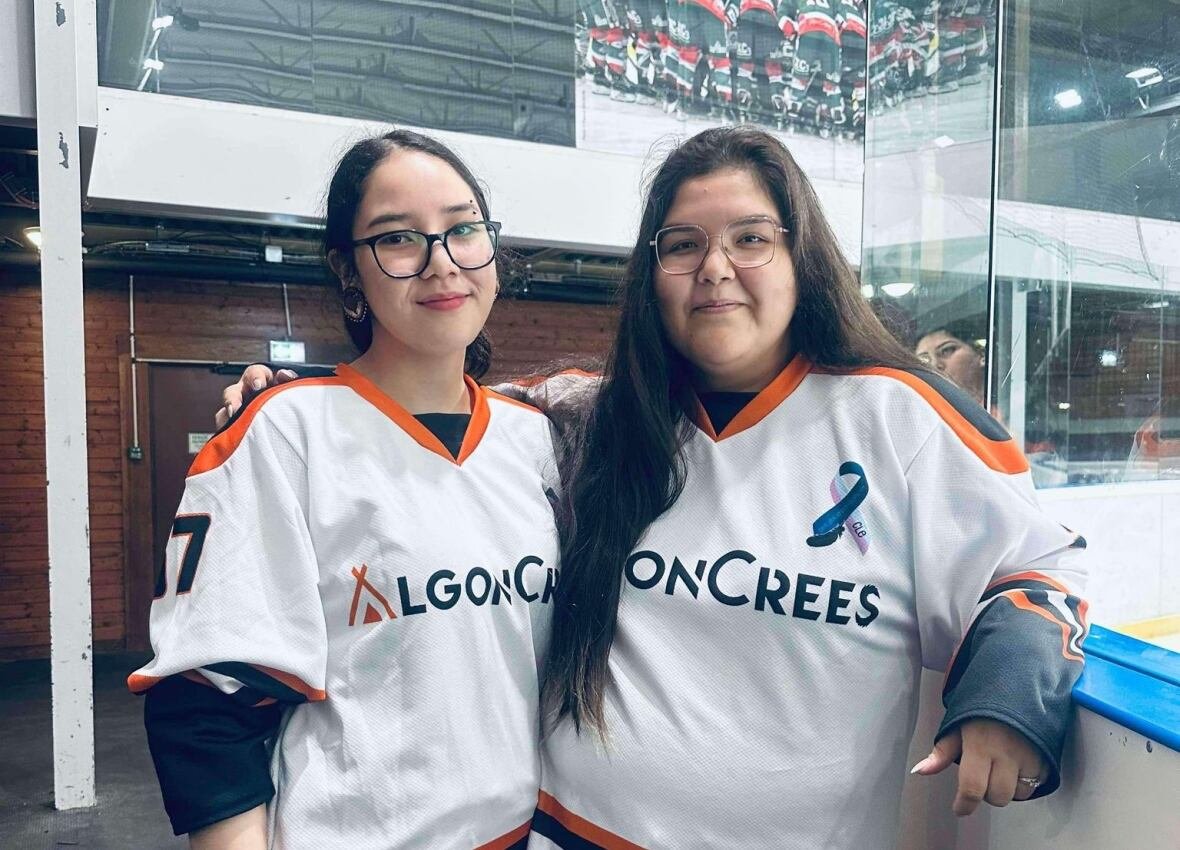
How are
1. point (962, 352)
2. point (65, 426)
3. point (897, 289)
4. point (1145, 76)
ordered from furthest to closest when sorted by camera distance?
point (65, 426), point (1145, 76), point (897, 289), point (962, 352)

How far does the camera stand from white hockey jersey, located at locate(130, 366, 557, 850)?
100cm

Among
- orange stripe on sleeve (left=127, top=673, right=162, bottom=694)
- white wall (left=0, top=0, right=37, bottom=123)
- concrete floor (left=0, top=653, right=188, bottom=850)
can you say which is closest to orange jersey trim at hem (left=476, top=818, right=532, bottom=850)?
orange stripe on sleeve (left=127, top=673, right=162, bottom=694)

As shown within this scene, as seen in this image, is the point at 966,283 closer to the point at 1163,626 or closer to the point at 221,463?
the point at 1163,626

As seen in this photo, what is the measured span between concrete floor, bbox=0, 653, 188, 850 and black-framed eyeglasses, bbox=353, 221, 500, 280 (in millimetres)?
3216

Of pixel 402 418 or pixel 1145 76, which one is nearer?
pixel 402 418

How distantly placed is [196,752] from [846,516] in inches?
31.6

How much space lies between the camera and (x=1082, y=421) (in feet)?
9.19

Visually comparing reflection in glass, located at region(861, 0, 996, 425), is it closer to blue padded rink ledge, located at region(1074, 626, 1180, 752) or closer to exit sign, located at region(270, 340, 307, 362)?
blue padded rink ledge, located at region(1074, 626, 1180, 752)

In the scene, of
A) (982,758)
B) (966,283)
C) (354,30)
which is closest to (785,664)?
(982,758)

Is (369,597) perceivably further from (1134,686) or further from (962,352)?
(962,352)

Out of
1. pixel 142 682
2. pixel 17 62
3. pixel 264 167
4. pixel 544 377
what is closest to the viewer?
pixel 142 682

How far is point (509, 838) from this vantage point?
110 centimetres

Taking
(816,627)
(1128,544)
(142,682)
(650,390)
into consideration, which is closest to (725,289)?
(650,390)

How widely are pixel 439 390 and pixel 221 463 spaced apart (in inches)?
11.8
